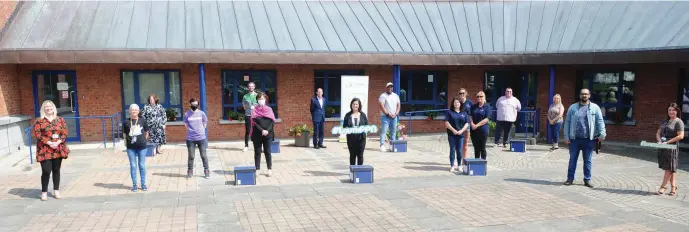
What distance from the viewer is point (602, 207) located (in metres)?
7.05

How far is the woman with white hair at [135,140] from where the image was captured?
25.6 ft

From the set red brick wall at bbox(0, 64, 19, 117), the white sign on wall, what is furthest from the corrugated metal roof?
the white sign on wall

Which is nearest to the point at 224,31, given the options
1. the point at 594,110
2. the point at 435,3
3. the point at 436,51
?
the point at 436,51

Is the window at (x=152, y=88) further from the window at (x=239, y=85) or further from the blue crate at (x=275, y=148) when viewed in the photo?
the blue crate at (x=275, y=148)

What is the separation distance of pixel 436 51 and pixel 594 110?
23.1ft

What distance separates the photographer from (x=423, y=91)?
1590cm

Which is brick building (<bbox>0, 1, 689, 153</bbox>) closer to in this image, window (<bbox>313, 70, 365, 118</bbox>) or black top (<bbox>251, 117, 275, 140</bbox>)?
window (<bbox>313, 70, 365, 118</bbox>)

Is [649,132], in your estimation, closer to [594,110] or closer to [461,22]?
[461,22]

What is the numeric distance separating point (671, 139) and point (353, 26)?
32.1 ft

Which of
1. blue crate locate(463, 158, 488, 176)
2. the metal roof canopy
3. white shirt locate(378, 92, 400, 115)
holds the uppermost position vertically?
the metal roof canopy

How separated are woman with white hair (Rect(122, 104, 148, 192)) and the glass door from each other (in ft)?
22.5

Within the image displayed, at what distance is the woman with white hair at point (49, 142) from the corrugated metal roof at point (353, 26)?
5.35 meters

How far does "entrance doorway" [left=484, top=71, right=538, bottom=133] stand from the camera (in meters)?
15.6

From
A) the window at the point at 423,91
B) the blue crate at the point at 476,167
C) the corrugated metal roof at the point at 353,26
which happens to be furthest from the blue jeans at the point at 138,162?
the window at the point at 423,91
